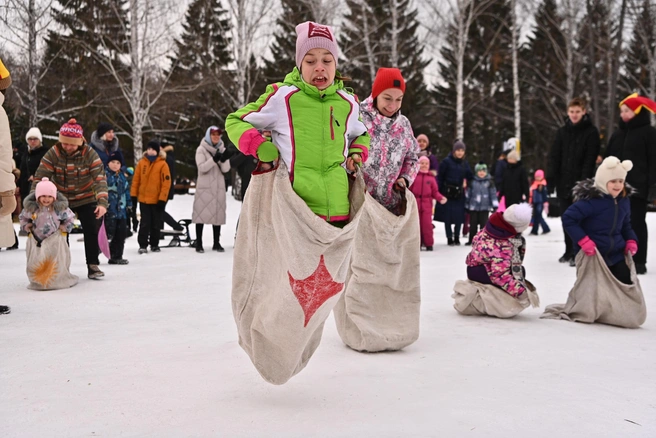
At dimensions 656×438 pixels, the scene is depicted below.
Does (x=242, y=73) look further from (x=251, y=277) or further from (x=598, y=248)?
(x=251, y=277)

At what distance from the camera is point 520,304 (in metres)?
5.69

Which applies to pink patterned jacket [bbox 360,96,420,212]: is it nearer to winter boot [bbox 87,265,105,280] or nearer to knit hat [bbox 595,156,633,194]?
knit hat [bbox 595,156,633,194]

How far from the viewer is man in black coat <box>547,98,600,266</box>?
9016 millimetres

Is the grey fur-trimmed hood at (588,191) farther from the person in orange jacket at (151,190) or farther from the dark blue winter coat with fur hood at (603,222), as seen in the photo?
the person in orange jacket at (151,190)

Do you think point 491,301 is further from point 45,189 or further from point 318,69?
point 45,189

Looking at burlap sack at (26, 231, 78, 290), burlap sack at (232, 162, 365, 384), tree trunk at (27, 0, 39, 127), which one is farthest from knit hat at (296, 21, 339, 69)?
tree trunk at (27, 0, 39, 127)

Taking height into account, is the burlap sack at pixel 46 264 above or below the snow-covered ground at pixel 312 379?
above

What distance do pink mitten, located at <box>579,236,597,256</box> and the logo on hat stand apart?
3.25 meters

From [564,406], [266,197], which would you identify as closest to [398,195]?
[266,197]

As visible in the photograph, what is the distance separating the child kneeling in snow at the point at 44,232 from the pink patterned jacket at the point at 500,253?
168 inches

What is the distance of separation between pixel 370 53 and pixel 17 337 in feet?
70.9

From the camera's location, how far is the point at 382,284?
446 centimetres

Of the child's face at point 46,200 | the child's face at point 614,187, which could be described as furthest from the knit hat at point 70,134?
the child's face at point 614,187

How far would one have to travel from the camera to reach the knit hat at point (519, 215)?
5590 mm
